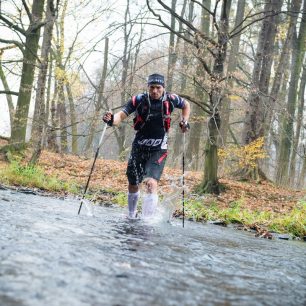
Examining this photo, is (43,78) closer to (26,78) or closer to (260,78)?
(26,78)

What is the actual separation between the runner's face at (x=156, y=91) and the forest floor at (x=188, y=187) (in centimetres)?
331

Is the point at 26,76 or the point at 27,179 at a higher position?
the point at 26,76

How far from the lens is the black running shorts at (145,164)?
21.8ft

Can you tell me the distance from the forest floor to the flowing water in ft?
16.2

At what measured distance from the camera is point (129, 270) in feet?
9.29

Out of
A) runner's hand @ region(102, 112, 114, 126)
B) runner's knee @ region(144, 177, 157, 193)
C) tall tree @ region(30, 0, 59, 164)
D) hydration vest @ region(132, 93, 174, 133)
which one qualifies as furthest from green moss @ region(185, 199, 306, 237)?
tall tree @ region(30, 0, 59, 164)

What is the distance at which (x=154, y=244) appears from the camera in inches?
164

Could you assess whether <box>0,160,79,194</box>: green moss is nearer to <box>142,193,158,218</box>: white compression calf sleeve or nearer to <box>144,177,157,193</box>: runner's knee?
<box>142,193,158,218</box>: white compression calf sleeve

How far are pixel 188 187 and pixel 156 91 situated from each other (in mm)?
7619

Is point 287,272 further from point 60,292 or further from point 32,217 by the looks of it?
point 32,217

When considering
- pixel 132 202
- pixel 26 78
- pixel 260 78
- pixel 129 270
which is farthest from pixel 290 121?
pixel 129 270

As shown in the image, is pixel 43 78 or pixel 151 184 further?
pixel 43 78

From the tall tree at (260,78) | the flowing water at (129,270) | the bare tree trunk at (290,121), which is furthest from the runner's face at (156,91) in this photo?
the bare tree trunk at (290,121)

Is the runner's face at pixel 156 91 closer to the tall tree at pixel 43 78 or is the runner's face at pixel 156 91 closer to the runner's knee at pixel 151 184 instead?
the runner's knee at pixel 151 184
